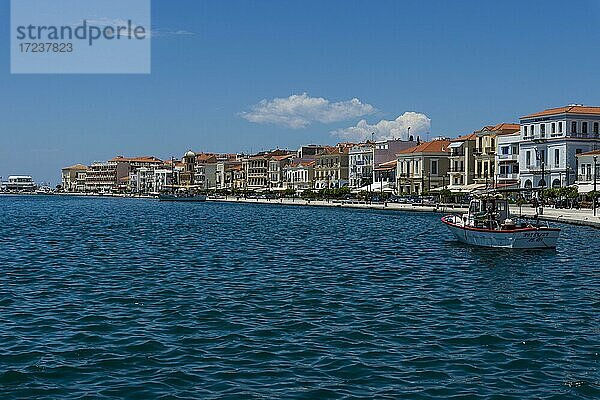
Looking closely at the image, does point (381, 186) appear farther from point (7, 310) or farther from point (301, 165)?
point (7, 310)

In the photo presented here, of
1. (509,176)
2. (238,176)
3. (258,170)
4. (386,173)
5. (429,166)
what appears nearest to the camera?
(509,176)

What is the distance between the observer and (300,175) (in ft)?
511

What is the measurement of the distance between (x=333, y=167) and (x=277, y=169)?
25615 millimetres

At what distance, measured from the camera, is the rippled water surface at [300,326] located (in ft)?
45.5

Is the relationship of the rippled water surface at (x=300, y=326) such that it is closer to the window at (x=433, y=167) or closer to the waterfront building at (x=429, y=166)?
the waterfront building at (x=429, y=166)

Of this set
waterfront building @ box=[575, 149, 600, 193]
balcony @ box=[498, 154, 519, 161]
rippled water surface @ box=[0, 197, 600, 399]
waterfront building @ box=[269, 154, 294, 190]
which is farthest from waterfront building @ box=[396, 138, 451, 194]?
rippled water surface @ box=[0, 197, 600, 399]

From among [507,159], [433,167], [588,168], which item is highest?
[507,159]

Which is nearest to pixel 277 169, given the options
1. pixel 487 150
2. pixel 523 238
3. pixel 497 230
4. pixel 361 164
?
pixel 361 164

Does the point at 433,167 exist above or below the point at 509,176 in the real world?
above

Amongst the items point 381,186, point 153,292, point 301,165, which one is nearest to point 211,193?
point 301,165

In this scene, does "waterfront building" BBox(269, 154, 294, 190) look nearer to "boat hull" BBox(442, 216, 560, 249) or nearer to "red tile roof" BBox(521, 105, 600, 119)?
"red tile roof" BBox(521, 105, 600, 119)

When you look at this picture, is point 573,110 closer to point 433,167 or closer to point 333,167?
point 433,167

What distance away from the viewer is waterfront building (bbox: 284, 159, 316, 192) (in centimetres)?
15262

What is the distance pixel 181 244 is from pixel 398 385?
31240mm
